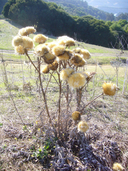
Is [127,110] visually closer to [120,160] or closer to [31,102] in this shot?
[120,160]

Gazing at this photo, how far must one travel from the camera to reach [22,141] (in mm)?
1910

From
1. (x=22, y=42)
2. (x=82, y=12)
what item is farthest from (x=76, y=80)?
(x=82, y=12)

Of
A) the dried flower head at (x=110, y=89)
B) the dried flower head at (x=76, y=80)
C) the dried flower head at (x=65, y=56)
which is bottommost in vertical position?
the dried flower head at (x=110, y=89)

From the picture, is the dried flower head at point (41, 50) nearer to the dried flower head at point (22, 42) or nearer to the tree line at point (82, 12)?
the dried flower head at point (22, 42)

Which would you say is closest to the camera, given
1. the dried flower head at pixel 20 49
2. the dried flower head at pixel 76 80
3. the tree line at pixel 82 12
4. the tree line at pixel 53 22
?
the dried flower head at pixel 76 80

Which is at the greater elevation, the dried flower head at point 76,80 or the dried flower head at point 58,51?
the dried flower head at point 58,51

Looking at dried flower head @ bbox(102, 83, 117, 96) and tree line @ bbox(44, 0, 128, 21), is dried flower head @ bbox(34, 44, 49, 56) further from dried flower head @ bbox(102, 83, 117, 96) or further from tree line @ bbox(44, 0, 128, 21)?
tree line @ bbox(44, 0, 128, 21)

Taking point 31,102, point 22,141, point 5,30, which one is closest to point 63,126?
point 22,141

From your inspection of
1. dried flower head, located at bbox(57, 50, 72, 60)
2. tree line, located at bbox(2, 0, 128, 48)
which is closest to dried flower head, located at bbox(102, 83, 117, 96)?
dried flower head, located at bbox(57, 50, 72, 60)

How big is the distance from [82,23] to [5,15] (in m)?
19.9

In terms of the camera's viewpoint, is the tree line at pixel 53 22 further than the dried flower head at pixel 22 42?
Yes

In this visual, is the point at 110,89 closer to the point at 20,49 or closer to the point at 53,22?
the point at 20,49

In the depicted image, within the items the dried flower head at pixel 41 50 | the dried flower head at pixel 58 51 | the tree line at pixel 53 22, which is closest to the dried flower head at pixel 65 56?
the dried flower head at pixel 58 51

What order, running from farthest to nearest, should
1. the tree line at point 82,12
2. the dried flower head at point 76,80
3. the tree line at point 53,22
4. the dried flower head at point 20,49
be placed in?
the tree line at point 82,12 → the tree line at point 53,22 → the dried flower head at point 20,49 → the dried flower head at point 76,80
